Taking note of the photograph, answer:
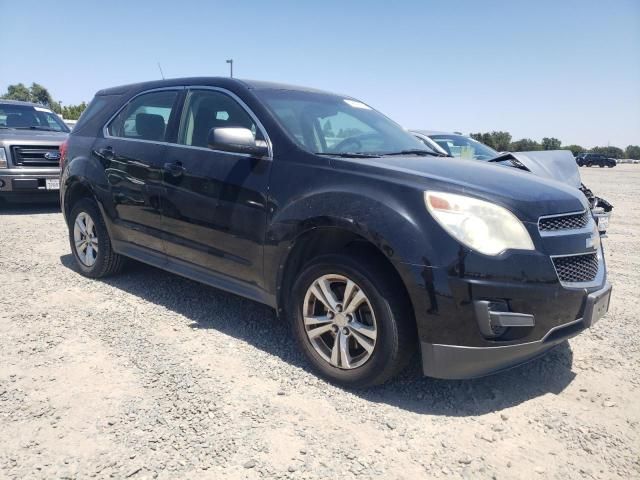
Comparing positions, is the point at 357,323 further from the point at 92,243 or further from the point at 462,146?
the point at 462,146

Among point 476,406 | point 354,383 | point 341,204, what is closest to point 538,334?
point 476,406

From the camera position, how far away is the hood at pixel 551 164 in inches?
243

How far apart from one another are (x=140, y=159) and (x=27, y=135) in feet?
19.2

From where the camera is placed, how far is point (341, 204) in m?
2.82

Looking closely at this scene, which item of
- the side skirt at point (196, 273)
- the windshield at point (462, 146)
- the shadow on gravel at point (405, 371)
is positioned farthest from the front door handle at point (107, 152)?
the windshield at point (462, 146)

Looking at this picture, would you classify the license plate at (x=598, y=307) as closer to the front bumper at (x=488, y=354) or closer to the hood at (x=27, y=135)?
the front bumper at (x=488, y=354)

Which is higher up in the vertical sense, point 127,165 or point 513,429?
point 127,165

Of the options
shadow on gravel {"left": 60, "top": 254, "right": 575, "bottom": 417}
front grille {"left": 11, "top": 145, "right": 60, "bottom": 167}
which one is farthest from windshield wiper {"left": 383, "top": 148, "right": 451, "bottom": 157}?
front grille {"left": 11, "top": 145, "right": 60, "bottom": 167}

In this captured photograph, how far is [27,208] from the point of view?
9.44 meters

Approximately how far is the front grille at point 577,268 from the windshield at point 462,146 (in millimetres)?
5617

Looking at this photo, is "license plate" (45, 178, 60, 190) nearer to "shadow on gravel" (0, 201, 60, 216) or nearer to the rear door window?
"shadow on gravel" (0, 201, 60, 216)

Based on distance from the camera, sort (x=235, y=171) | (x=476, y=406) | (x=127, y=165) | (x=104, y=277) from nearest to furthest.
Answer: (x=476, y=406), (x=235, y=171), (x=127, y=165), (x=104, y=277)

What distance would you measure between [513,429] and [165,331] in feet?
7.92

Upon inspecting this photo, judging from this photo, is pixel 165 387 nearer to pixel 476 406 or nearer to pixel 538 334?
pixel 476 406
